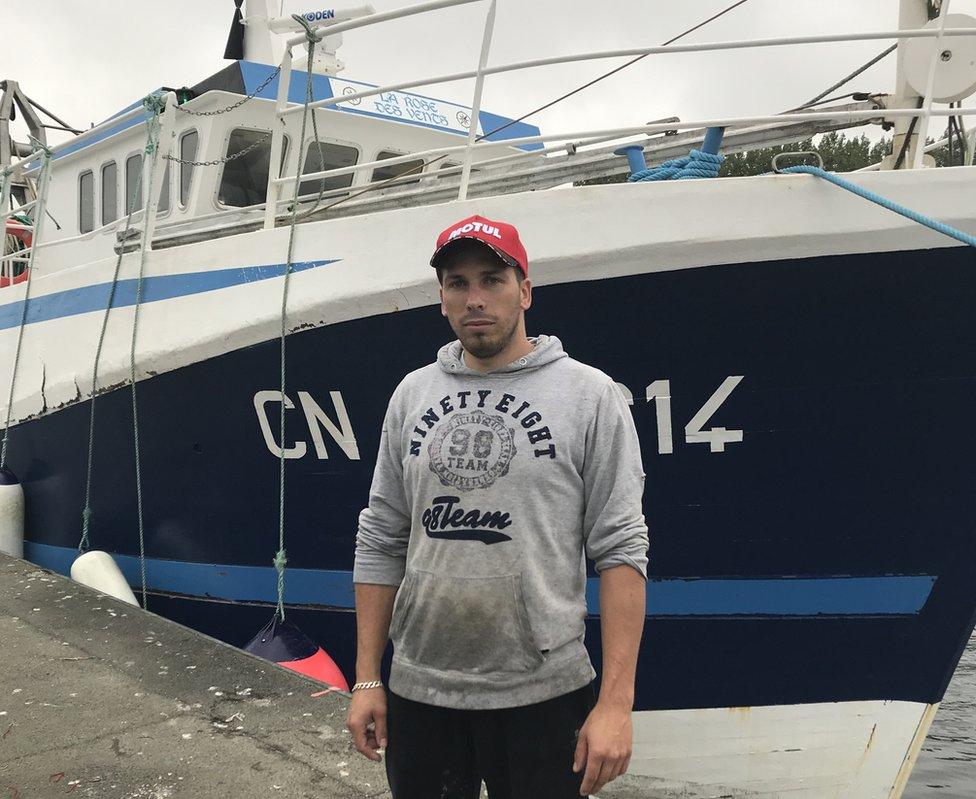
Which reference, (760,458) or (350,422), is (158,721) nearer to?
(350,422)

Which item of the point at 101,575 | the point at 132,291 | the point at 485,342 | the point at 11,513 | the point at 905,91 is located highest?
the point at 905,91

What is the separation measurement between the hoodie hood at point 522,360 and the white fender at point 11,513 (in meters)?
5.47

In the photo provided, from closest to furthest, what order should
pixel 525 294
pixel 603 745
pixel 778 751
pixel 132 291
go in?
pixel 603 745 → pixel 525 294 → pixel 778 751 → pixel 132 291

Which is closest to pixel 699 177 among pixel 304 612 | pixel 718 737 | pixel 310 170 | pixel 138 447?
pixel 718 737

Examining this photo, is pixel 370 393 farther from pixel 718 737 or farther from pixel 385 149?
pixel 385 149

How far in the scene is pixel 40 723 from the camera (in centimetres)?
343

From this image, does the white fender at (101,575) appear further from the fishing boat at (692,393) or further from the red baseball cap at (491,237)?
the red baseball cap at (491,237)

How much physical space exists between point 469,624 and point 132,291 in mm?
4090

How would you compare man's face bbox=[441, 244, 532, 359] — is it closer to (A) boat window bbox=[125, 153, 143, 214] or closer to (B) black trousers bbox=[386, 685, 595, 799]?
(B) black trousers bbox=[386, 685, 595, 799]

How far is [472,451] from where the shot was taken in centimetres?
190

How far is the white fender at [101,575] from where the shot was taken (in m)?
5.44

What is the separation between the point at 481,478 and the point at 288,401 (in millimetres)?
2771

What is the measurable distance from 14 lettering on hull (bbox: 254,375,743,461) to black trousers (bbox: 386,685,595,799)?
2.12 meters

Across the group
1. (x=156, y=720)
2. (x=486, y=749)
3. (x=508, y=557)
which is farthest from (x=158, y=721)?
(x=508, y=557)
